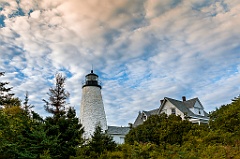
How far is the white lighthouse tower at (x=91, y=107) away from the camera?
90.2 feet

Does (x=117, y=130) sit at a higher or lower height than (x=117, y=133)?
higher

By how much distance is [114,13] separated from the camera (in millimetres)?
12172

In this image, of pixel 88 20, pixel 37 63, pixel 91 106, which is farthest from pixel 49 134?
pixel 91 106

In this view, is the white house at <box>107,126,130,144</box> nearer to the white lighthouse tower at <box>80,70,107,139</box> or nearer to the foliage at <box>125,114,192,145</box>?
the white lighthouse tower at <box>80,70,107,139</box>

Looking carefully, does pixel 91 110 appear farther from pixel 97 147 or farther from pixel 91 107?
pixel 97 147

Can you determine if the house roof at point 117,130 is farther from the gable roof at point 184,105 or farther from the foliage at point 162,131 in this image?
the foliage at point 162,131

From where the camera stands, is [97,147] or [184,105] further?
[184,105]

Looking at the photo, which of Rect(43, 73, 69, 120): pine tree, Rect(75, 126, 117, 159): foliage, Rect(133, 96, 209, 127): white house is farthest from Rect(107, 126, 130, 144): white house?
Rect(75, 126, 117, 159): foliage

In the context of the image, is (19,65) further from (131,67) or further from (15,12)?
(131,67)

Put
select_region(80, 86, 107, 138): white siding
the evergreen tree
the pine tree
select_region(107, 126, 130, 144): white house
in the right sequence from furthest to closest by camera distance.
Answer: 1. select_region(107, 126, 130, 144): white house
2. select_region(80, 86, 107, 138): white siding
3. the pine tree
4. the evergreen tree

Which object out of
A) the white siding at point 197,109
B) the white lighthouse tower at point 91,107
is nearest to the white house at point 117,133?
the white lighthouse tower at point 91,107

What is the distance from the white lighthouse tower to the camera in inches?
1083

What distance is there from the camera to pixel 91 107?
28109mm

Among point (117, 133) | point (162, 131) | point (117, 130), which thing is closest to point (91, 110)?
point (117, 133)
